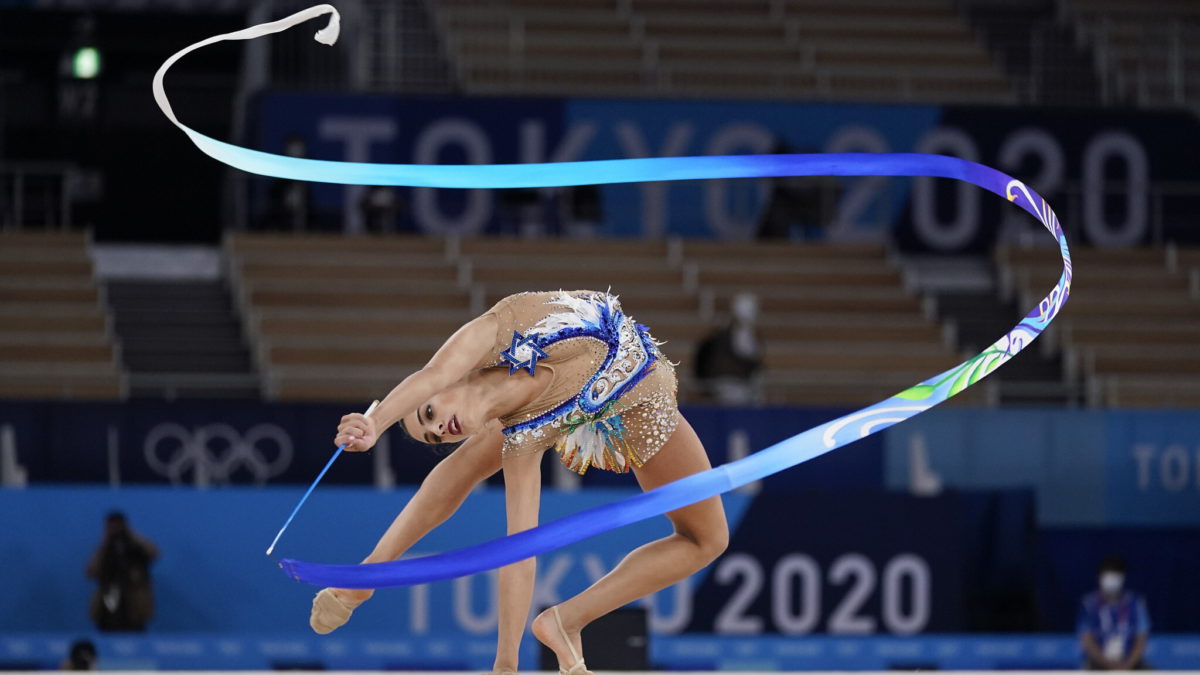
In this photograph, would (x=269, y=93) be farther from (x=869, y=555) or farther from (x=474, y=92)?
(x=869, y=555)

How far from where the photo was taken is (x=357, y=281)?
1204 centimetres

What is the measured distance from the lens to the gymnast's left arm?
457 cm

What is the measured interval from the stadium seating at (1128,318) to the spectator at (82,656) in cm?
653

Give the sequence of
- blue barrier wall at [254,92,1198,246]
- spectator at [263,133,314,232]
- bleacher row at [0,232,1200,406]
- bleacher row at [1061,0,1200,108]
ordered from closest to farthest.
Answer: bleacher row at [0,232,1200,406] < spectator at [263,133,314,232] < blue barrier wall at [254,92,1198,246] < bleacher row at [1061,0,1200,108]

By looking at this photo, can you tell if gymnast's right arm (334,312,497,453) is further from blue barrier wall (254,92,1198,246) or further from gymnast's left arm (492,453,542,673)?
blue barrier wall (254,92,1198,246)

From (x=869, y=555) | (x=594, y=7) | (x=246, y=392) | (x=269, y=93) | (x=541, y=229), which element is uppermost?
(x=594, y=7)

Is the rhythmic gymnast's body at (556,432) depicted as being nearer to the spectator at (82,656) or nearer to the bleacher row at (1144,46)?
the spectator at (82,656)

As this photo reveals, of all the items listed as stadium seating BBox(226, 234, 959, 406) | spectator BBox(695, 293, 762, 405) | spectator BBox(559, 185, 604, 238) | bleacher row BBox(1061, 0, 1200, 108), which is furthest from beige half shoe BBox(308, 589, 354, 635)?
bleacher row BBox(1061, 0, 1200, 108)

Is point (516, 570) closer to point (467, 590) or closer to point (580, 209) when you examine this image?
point (467, 590)

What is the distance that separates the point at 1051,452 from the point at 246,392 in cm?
498

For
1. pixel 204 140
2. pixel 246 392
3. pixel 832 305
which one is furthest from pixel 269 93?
pixel 204 140

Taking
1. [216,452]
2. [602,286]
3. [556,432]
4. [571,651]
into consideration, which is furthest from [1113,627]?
[556,432]

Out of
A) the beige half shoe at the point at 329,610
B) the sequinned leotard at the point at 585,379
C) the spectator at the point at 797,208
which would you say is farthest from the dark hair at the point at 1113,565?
the beige half shoe at the point at 329,610

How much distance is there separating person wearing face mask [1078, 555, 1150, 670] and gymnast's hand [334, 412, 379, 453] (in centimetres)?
590
